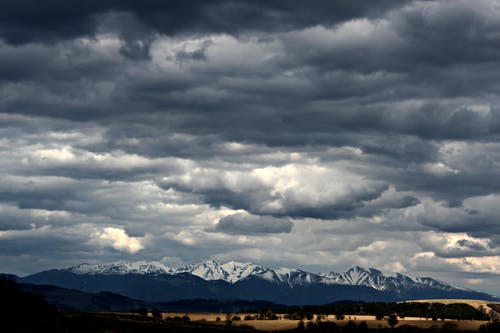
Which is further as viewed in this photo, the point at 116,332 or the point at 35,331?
the point at 116,332

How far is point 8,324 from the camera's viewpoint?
546 ft

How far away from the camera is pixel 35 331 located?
16475cm

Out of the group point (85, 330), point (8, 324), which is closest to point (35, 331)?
point (8, 324)

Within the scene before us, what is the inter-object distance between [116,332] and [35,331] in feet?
121

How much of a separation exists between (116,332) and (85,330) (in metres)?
8.59

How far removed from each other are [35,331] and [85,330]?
101 feet

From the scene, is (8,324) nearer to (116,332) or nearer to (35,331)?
(35,331)

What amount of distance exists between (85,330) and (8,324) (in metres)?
31.1

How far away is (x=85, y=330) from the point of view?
195 meters

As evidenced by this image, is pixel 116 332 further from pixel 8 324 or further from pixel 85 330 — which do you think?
pixel 8 324

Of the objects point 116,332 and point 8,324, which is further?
point 116,332

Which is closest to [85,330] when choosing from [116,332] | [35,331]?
[116,332]

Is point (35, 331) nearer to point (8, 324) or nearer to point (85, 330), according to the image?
point (8, 324)

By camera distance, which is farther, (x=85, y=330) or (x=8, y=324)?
(x=85, y=330)
